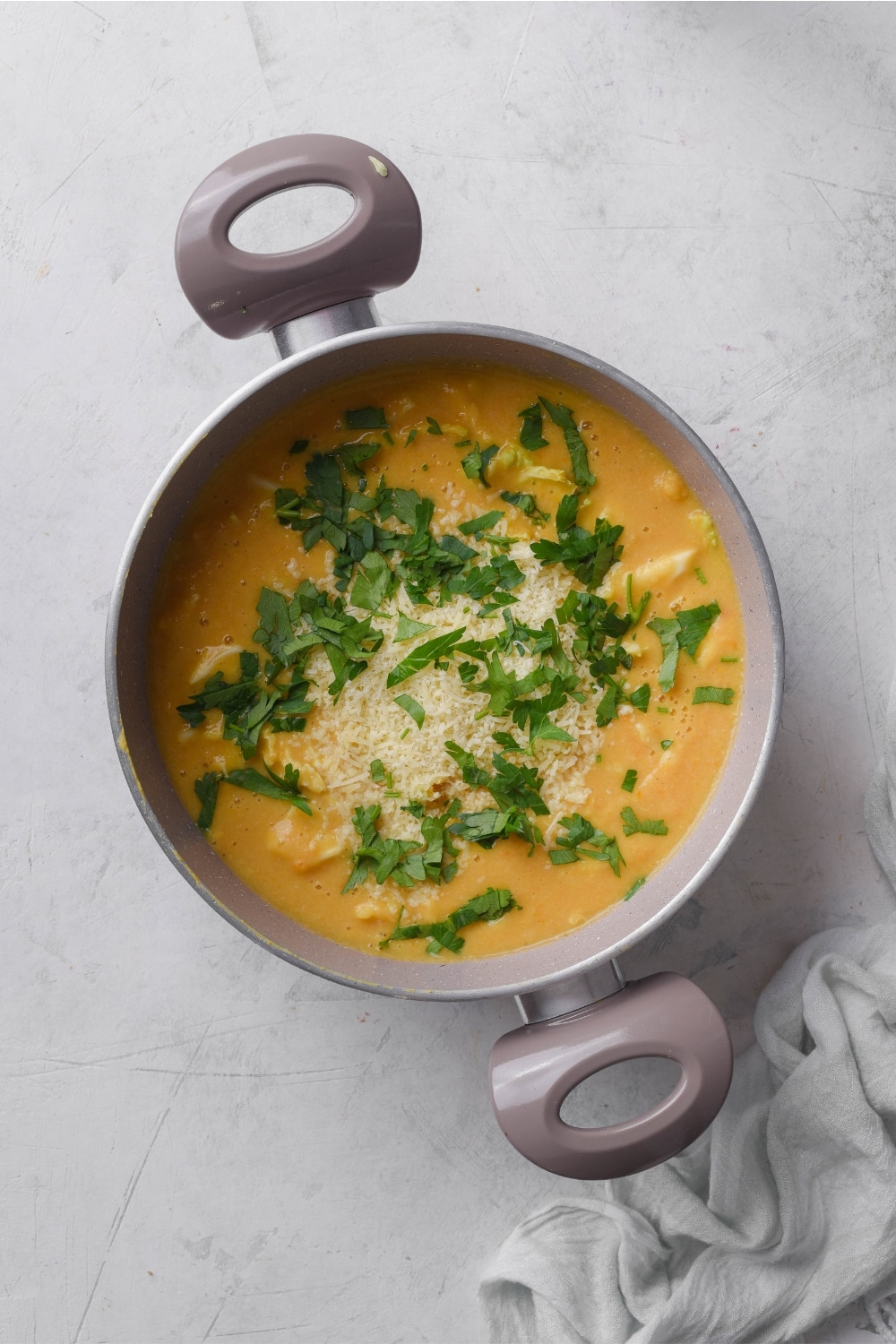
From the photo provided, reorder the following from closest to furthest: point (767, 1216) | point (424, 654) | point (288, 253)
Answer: point (288, 253), point (424, 654), point (767, 1216)

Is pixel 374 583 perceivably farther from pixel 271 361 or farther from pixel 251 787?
pixel 271 361

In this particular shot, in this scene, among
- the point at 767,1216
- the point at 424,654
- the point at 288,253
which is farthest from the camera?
the point at 767,1216

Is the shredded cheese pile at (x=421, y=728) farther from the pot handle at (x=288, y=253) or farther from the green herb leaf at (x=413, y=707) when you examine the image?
the pot handle at (x=288, y=253)

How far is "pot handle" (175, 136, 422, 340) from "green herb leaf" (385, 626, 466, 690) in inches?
24.4

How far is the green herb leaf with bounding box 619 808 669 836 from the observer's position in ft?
6.30

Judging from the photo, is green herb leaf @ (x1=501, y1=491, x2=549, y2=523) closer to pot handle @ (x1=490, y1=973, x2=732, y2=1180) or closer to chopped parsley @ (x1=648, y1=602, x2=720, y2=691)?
chopped parsley @ (x1=648, y1=602, x2=720, y2=691)

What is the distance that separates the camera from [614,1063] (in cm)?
175

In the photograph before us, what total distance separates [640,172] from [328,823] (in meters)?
1.46

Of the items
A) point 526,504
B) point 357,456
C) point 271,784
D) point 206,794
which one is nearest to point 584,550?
point 526,504

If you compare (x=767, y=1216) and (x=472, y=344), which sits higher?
(x=472, y=344)

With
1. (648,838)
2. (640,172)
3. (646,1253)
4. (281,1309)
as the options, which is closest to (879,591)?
(648,838)

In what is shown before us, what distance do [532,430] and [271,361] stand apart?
21.9 inches

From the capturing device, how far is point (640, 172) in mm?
2115

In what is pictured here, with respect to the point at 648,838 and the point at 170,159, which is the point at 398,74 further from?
the point at 648,838
